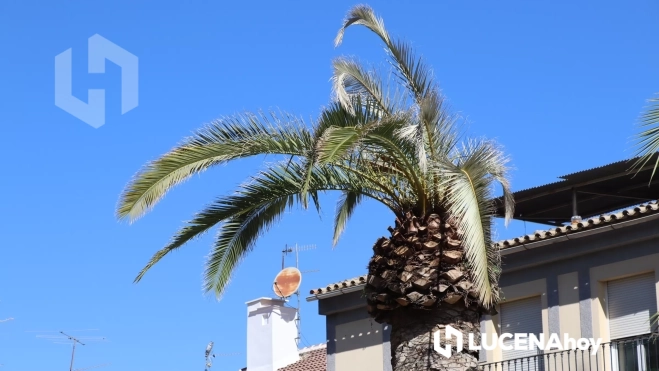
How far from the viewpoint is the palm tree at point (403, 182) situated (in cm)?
1333

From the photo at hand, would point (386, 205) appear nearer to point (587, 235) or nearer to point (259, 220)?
point (259, 220)

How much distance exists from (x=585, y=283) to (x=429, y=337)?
6.68m

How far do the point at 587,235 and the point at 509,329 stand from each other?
243cm

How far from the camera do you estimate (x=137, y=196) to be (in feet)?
44.7

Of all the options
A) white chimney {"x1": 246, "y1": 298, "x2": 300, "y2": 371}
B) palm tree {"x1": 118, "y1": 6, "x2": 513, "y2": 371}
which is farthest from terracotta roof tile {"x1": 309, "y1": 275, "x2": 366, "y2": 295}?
palm tree {"x1": 118, "y1": 6, "x2": 513, "y2": 371}

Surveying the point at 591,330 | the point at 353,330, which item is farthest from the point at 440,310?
the point at 353,330

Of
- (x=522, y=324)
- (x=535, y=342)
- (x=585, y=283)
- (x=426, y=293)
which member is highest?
(x=585, y=283)

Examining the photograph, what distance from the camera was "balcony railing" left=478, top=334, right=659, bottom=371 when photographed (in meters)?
18.2

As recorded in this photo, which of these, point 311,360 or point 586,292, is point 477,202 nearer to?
point 586,292

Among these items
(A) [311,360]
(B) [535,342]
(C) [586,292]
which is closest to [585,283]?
(C) [586,292]

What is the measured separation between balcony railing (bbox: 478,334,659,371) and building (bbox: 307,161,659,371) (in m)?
0.02

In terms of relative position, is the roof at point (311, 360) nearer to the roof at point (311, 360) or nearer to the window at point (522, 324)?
the roof at point (311, 360)

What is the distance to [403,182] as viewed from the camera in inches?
566

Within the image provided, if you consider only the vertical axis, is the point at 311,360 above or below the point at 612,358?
above
